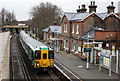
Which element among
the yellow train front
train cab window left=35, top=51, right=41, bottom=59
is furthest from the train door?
train cab window left=35, top=51, right=41, bottom=59

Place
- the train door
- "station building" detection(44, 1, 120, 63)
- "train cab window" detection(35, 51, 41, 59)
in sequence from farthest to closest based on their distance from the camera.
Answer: "station building" detection(44, 1, 120, 63), the train door, "train cab window" detection(35, 51, 41, 59)

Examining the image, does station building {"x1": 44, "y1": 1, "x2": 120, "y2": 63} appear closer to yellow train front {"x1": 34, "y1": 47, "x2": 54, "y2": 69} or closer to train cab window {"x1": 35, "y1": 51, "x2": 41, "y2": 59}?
yellow train front {"x1": 34, "y1": 47, "x2": 54, "y2": 69}

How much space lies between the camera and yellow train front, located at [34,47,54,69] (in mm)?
15562

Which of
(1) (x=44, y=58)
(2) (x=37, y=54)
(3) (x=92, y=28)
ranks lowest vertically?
(1) (x=44, y=58)

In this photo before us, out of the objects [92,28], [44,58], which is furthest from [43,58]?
[92,28]

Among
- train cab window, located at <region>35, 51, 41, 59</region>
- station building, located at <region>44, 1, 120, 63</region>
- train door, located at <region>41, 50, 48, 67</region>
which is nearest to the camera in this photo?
train cab window, located at <region>35, 51, 41, 59</region>

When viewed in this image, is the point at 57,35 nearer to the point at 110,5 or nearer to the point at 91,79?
the point at 110,5

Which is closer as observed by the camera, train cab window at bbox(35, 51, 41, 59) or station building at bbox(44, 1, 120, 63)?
train cab window at bbox(35, 51, 41, 59)

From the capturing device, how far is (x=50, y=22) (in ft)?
182

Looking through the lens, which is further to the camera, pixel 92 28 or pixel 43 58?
pixel 92 28

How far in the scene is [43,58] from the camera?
15711 mm

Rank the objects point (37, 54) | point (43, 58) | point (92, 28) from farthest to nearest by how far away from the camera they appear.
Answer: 1. point (92, 28)
2. point (43, 58)
3. point (37, 54)

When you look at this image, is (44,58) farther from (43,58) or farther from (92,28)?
(92,28)

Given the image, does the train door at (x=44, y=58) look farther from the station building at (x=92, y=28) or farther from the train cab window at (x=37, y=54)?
the station building at (x=92, y=28)
